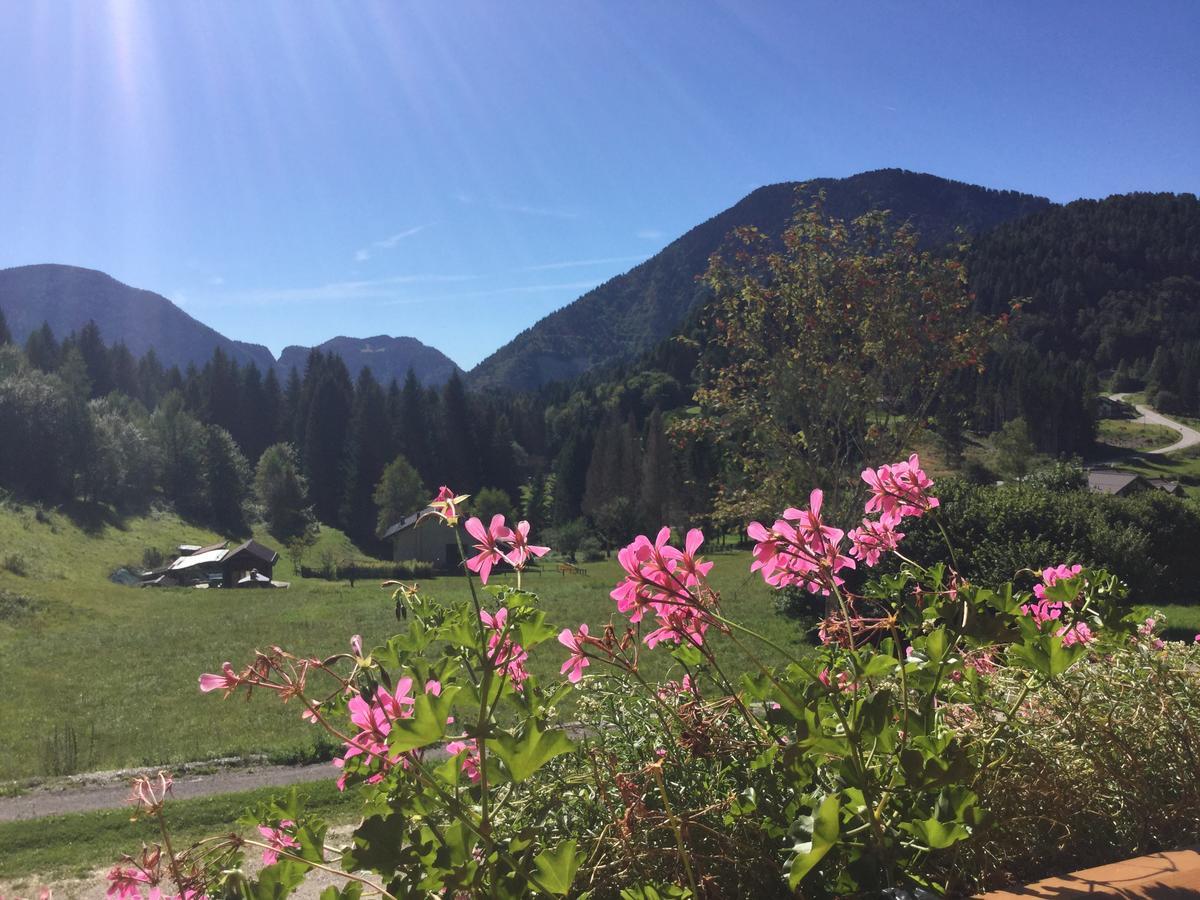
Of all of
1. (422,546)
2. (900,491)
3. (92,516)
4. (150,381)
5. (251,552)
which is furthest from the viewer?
(150,381)

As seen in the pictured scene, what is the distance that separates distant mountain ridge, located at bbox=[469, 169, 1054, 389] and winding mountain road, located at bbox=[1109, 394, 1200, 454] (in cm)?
9268

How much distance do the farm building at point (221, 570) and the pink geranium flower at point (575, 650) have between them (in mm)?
39009

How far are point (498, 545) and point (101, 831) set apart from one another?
722 centimetres

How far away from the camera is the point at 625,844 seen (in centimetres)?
89

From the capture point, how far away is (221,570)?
1524 inches

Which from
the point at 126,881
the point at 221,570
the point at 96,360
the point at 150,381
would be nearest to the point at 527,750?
the point at 126,881

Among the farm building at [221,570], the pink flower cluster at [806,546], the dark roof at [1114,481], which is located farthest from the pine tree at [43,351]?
the pink flower cluster at [806,546]

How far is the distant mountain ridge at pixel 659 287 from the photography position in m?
169

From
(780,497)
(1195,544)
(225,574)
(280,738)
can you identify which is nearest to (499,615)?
(780,497)

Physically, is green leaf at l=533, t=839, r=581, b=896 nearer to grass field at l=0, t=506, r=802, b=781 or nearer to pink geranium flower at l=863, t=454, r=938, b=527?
grass field at l=0, t=506, r=802, b=781

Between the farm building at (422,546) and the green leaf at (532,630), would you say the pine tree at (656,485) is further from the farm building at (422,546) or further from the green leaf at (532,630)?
the green leaf at (532,630)

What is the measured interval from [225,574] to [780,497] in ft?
119

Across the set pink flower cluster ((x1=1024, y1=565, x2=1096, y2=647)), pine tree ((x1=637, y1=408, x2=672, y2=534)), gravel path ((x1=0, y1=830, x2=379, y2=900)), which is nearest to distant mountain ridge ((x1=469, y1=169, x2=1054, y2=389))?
pine tree ((x1=637, y1=408, x2=672, y2=534))

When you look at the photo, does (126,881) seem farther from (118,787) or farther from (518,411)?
(518,411)
